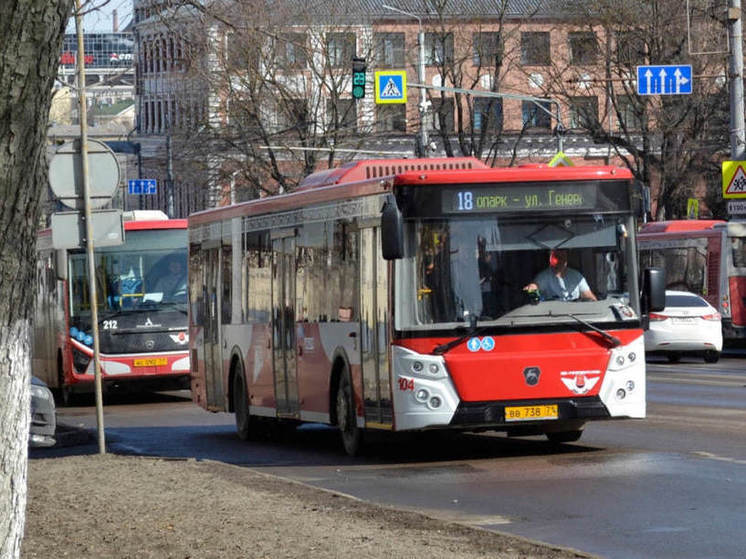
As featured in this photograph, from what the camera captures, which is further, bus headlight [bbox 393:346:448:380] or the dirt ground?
bus headlight [bbox 393:346:448:380]

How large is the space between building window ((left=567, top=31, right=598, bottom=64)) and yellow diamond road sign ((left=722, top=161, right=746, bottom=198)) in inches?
869

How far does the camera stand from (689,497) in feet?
40.6

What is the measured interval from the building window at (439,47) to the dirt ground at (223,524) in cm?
4964

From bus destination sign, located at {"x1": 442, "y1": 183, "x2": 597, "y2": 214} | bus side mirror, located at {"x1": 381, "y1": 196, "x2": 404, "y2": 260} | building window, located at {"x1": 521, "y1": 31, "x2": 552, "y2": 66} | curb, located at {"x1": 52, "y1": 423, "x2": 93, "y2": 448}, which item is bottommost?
curb, located at {"x1": 52, "y1": 423, "x2": 93, "y2": 448}

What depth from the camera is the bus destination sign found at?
1566 cm

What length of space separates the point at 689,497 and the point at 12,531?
7654mm

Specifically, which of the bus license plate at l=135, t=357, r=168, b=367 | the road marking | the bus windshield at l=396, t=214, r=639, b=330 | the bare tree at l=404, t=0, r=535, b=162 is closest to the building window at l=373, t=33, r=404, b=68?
the bare tree at l=404, t=0, r=535, b=162

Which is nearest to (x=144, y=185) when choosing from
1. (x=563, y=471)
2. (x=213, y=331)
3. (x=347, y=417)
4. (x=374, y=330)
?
(x=213, y=331)

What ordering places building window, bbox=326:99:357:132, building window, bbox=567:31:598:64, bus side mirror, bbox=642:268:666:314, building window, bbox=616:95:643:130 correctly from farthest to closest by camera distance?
building window, bbox=326:99:357:132 → building window, bbox=567:31:598:64 → building window, bbox=616:95:643:130 → bus side mirror, bbox=642:268:666:314

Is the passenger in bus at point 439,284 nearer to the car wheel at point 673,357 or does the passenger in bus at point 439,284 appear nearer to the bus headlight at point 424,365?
the bus headlight at point 424,365

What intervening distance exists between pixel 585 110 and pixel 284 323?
138 ft

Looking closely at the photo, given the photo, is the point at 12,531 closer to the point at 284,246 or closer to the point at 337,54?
the point at 284,246

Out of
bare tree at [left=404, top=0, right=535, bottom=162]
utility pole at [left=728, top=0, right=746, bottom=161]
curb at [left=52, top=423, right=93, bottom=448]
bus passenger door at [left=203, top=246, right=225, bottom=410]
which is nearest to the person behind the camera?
curb at [left=52, top=423, right=93, bottom=448]

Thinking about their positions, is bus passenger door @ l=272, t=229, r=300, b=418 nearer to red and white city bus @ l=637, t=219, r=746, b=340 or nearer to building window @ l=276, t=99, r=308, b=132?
red and white city bus @ l=637, t=219, r=746, b=340
